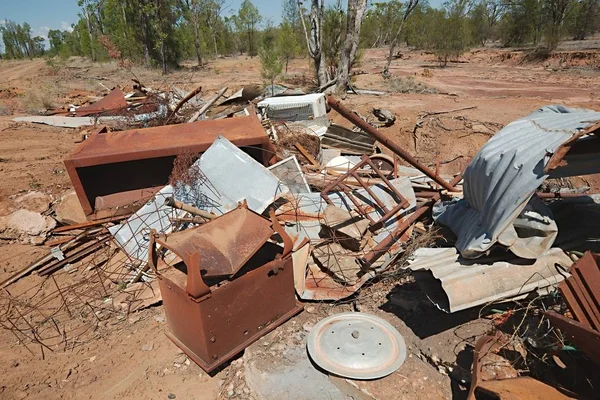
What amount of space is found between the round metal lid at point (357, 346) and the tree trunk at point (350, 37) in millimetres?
12116

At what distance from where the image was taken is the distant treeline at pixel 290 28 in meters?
22.3

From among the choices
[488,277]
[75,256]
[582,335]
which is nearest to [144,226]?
[75,256]

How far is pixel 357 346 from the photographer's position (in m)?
2.90

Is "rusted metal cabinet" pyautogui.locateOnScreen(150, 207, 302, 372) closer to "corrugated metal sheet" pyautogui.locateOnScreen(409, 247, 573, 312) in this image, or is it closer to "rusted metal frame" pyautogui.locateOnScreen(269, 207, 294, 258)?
"rusted metal frame" pyautogui.locateOnScreen(269, 207, 294, 258)

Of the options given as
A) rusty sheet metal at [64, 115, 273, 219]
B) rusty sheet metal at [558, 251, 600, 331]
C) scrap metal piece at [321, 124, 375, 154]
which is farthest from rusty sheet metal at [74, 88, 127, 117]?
rusty sheet metal at [558, 251, 600, 331]

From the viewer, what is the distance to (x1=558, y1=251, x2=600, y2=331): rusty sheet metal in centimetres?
237

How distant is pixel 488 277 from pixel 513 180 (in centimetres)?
81

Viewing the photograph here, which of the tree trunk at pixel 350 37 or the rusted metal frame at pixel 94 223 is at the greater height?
the tree trunk at pixel 350 37

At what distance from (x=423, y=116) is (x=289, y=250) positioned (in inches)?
296

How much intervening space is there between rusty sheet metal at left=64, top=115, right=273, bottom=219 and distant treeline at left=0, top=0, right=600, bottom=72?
1090 centimetres

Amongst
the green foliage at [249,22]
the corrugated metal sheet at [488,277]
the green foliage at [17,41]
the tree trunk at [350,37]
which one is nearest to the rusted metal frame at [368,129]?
the corrugated metal sheet at [488,277]

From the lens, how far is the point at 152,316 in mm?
3680

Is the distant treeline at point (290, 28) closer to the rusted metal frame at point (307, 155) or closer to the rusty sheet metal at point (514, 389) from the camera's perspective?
the rusted metal frame at point (307, 155)

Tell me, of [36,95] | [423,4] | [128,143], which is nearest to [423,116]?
[128,143]
